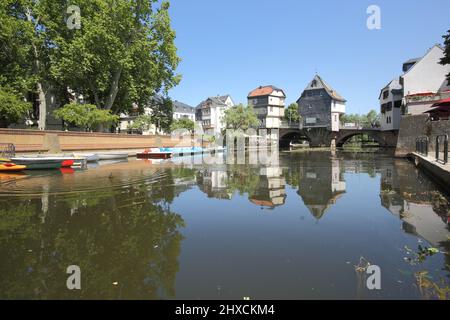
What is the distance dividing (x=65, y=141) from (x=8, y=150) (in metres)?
6.64

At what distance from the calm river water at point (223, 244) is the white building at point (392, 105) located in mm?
51596

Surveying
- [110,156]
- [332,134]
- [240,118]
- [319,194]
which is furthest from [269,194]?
[332,134]

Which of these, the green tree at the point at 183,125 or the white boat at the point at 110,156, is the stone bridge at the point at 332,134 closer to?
the green tree at the point at 183,125

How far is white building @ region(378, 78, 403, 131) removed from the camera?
5522 centimetres

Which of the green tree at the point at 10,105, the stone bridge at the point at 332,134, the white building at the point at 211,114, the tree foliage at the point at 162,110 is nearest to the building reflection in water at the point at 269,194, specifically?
the green tree at the point at 10,105

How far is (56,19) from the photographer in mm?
32844

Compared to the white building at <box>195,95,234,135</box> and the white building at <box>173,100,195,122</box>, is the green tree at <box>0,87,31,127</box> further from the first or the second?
the white building at <box>173,100,195,122</box>

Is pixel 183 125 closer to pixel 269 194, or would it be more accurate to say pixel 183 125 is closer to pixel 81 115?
pixel 81 115

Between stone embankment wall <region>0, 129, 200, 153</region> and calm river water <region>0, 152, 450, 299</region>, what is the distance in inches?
582

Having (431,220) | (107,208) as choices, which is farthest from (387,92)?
(107,208)

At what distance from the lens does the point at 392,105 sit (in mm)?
56250

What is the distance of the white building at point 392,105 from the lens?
2174 inches

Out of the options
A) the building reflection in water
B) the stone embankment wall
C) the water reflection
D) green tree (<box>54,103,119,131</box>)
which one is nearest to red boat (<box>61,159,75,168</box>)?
the stone embankment wall

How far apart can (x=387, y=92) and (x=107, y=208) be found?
63423 millimetres
